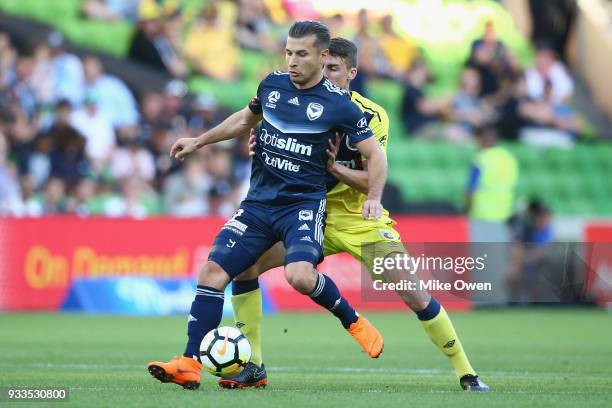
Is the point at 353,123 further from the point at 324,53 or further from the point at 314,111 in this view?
the point at 324,53

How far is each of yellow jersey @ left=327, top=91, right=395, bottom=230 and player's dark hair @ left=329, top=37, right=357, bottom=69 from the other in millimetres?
284

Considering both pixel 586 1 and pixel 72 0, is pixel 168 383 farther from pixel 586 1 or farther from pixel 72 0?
pixel 586 1

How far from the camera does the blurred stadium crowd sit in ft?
53.6

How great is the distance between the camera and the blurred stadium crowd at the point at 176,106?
1634cm

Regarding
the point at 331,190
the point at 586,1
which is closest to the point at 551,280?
the point at 331,190

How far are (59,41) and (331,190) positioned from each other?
10533 mm

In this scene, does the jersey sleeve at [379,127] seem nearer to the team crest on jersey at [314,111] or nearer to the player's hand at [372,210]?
the team crest on jersey at [314,111]

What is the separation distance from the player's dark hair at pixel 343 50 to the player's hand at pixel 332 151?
0.63m

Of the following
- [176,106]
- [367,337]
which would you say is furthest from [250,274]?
[176,106]

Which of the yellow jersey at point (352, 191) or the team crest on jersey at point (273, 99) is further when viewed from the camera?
the yellow jersey at point (352, 191)

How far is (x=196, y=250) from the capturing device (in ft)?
50.8

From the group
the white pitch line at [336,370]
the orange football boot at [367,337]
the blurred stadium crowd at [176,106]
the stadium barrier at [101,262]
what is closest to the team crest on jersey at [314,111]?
the orange football boot at [367,337]

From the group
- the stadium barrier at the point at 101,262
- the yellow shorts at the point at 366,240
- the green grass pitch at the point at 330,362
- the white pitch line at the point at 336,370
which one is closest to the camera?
the green grass pitch at the point at 330,362

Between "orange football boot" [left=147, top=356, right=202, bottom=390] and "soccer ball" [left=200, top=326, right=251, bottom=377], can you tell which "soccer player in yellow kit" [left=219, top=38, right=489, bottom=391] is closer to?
"soccer ball" [left=200, top=326, right=251, bottom=377]
